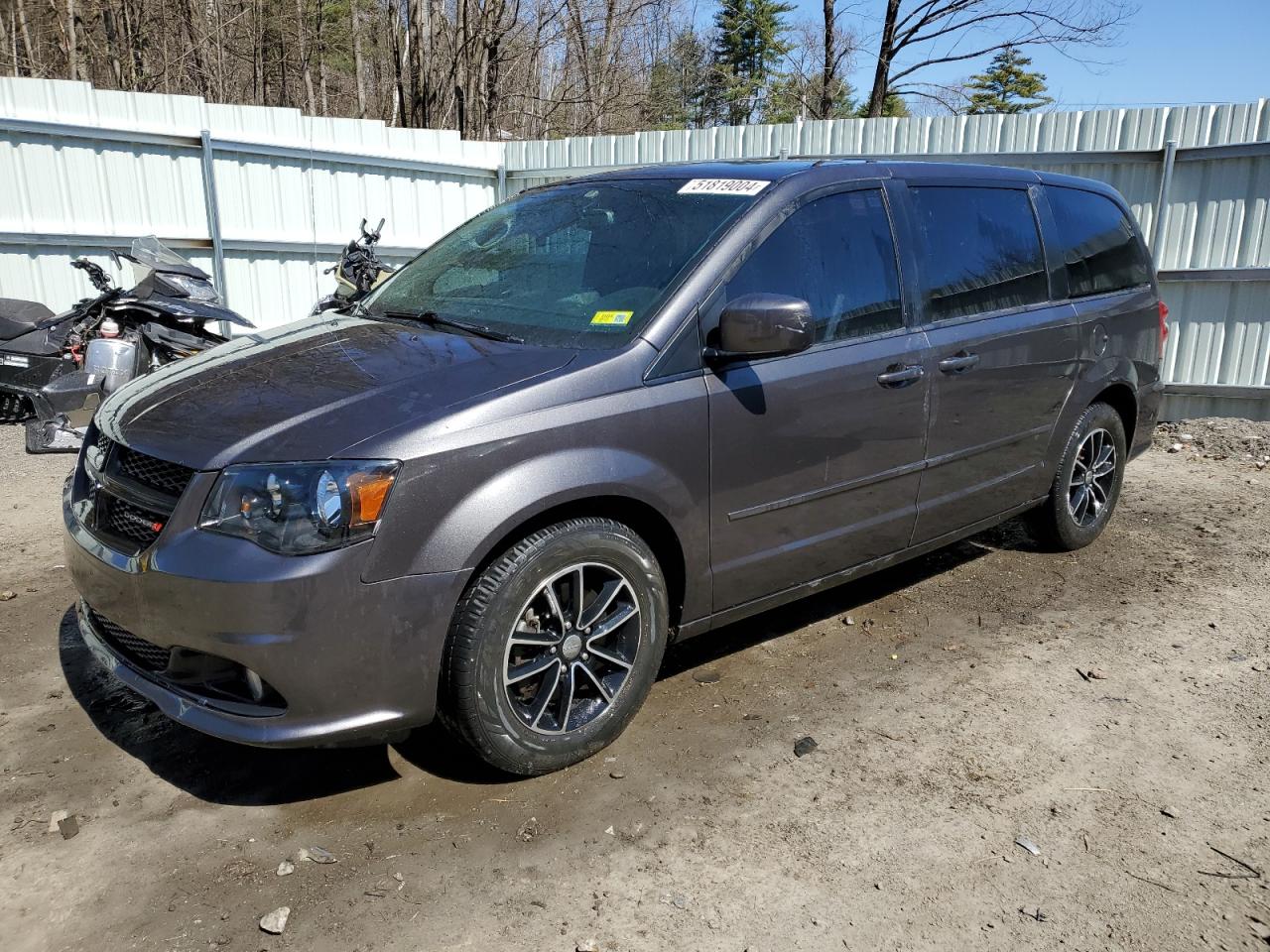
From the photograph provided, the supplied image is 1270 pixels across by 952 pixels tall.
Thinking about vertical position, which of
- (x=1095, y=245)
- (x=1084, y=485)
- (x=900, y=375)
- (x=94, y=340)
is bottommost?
(x=1084, y=485)

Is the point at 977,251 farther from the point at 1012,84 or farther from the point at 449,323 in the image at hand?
the point at 1012,84

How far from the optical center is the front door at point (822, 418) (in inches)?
128

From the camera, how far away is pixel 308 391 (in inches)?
113

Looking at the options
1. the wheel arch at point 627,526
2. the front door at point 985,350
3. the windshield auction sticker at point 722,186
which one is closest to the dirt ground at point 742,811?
the wheel arch at point 627,526

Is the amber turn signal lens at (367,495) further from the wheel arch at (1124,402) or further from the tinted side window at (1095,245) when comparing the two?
the wheel arch at (1124,402)

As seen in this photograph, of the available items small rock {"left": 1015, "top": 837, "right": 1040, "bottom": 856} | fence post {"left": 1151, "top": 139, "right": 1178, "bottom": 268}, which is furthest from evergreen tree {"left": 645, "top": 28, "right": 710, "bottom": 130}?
small rock {"left": 1015, "top": 837, "right": 1040, "bottom": 856}

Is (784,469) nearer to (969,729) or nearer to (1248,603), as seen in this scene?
(969,729)

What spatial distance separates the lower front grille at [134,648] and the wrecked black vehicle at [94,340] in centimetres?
466

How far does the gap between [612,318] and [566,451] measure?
1.90 feet

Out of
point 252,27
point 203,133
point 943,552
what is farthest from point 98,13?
point 943,552

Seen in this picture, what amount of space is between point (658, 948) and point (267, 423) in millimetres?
1727

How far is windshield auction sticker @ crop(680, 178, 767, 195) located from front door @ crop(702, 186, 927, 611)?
185 mm

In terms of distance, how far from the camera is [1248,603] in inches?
182

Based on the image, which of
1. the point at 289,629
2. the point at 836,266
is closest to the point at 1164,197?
the point at 836,266
